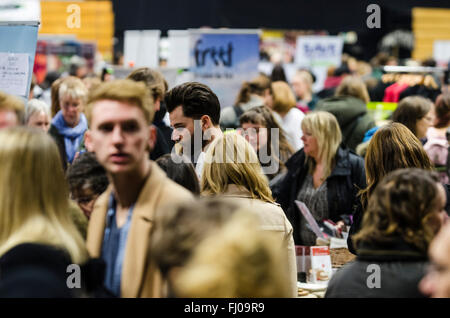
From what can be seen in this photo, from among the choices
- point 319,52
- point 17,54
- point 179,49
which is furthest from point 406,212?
point 319,52

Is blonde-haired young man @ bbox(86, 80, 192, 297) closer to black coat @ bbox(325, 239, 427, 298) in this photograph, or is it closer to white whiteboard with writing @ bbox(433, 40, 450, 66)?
black coat @ bbox(325, 239, 427, 298)

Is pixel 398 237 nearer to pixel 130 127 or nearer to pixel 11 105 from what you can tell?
pixel 130 127

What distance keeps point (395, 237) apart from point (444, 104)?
14.3 ft

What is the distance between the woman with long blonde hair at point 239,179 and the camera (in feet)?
10.9

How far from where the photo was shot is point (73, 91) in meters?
5.98

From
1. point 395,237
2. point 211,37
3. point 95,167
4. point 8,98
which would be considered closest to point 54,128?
point 211,37

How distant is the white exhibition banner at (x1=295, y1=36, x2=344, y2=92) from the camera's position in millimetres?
14094

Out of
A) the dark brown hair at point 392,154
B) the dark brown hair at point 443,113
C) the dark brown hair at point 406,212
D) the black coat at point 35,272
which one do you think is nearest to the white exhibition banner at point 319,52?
the dark brown hair at point 443,113

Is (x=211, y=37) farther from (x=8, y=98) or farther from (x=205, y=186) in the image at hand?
(x=8, y=98)

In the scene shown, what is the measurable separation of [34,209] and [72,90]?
4.05 metres

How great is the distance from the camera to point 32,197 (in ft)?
6.88

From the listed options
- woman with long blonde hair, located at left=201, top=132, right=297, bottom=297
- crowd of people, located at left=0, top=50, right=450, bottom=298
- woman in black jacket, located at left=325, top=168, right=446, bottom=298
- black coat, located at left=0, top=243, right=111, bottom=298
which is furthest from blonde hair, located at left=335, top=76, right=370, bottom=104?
black coat, located at left=0, top=243, right=111, bottom=298

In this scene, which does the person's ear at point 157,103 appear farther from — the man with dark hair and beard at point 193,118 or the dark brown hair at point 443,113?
the dark brown hair at point 443,113
